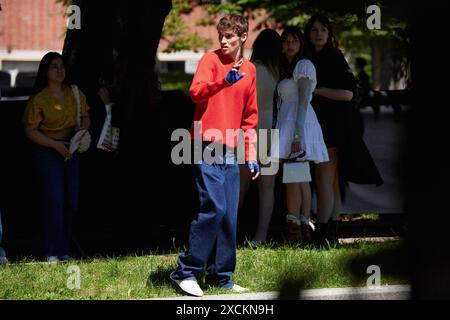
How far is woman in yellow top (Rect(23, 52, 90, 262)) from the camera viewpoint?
24.3 ft

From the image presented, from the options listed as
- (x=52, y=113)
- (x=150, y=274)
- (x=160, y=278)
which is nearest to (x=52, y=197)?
(x=52, y=113)

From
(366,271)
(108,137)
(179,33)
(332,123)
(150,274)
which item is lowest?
(150,274)

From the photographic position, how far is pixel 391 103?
928 cm

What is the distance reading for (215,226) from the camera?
19.1 feet

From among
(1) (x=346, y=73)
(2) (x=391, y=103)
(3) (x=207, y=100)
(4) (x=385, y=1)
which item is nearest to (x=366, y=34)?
(2) (x=391, y=103)

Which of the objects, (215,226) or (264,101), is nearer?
(215,226)

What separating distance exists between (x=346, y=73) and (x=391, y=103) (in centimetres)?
164

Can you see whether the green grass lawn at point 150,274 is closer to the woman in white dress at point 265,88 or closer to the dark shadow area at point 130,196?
the woman in white dress at point 265,88

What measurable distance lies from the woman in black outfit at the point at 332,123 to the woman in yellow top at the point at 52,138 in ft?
6.89

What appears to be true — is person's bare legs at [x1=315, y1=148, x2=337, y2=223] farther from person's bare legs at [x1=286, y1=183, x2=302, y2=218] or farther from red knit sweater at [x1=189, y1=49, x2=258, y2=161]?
red knit sweater at [x1=189, y1=49, x2=258, y2=161]

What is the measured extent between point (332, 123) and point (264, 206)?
3.05 ft

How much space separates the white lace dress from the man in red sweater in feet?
4.90

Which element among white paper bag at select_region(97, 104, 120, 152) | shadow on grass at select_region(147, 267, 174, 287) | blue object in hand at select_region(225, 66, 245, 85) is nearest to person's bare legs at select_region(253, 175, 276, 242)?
white paper bag at select_region(97, 104, 120, 152)

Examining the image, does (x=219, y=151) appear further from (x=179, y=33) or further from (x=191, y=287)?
(x=179, y=33)
